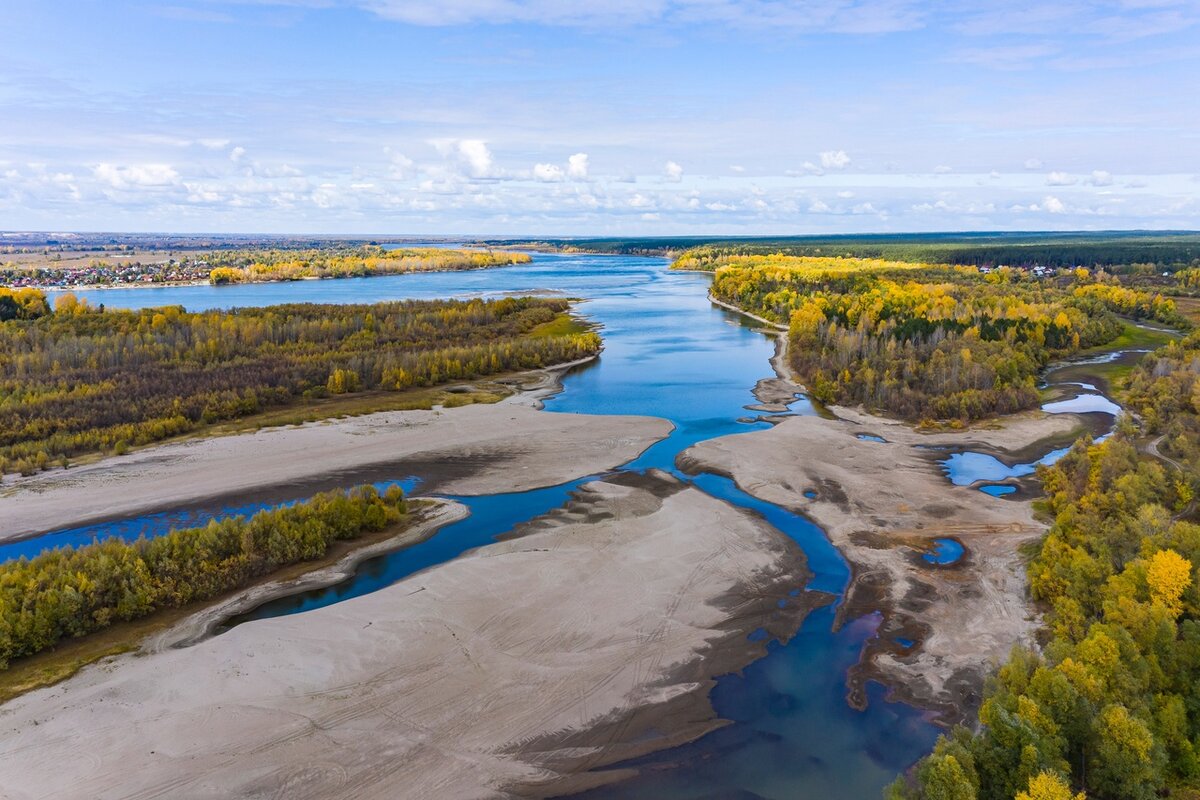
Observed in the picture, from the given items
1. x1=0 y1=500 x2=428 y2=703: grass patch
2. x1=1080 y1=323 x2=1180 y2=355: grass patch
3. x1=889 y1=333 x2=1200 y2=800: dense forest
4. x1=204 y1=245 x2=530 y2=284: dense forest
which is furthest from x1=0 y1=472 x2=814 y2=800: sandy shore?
x1=204 y1=245 x2=530 y2=284: dense forest

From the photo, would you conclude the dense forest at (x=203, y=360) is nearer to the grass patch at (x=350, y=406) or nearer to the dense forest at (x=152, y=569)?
the grass patch at (x=350, y=406)

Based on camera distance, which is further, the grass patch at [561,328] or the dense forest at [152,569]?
the grass patch at [561,328]

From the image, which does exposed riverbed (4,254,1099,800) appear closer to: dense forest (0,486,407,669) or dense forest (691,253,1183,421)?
dense forest (0,486,407,669)

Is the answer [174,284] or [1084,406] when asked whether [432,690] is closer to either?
[1084,406]

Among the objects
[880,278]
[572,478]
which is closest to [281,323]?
[572,478]

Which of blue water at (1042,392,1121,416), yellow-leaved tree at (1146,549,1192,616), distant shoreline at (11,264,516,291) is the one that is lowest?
blue water at (1042,392,1121,416)

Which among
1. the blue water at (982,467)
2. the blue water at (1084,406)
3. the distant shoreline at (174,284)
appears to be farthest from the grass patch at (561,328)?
the distant shoreline at (174,284)
